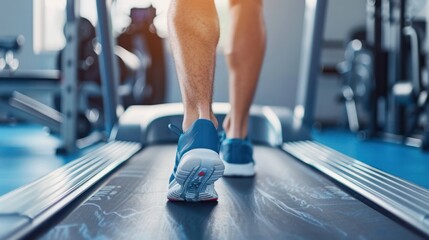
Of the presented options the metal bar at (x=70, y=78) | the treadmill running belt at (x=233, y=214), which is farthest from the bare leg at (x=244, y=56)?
the metal bar at (x=70, y=78)

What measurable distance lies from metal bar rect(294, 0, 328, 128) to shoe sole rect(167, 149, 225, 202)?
150 centimetres

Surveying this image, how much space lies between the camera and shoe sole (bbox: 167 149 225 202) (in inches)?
35.4

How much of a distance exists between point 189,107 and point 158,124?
1.55 m

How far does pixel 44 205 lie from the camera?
0.91 m

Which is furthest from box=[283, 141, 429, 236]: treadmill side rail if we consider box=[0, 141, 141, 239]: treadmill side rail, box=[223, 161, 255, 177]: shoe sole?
box=[0, 141, 141, 239]: treadmill side rail

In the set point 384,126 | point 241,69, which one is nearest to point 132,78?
point 384,126

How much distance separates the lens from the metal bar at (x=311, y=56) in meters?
2.30

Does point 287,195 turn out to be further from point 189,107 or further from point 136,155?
point 136,155

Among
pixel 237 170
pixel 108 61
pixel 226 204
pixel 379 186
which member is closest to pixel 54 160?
pixel 108 61

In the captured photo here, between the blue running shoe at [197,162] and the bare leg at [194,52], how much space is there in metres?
0.04

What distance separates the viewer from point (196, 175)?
0.92 metres

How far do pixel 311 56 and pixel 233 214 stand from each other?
159cm

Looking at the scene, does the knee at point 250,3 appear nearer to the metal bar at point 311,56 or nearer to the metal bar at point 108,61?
the metal bar at point 311,56

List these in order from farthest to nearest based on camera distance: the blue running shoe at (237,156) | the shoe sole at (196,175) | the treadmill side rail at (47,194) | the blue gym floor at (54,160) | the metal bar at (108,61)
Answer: the metal bar at (108,61) < the blue gym floor at (54,160) < the blue running shoe at (237,156) < the shoe sole at (196,175) < the treadmill side rail at (47,194)
